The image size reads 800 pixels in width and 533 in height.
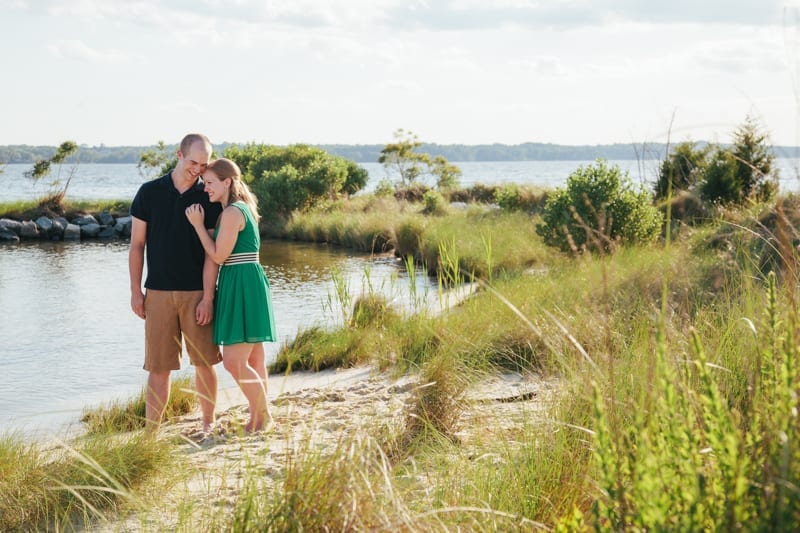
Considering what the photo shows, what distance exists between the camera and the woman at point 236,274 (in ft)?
16.3

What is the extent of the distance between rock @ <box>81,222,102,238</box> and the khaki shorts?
2184cm

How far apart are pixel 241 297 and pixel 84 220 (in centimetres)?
2305

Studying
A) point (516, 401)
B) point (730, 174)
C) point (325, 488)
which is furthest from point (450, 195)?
point (325, 488)

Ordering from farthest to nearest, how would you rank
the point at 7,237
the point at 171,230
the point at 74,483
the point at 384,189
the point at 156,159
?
the point at 156,159, the point at 384,189, the point at 7,237, the point at 171,230, the point at 74,483

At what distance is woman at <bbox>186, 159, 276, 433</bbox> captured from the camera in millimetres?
4977

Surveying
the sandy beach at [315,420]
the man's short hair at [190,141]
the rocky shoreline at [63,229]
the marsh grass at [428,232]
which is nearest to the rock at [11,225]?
the rocky shoreline at [63,229]

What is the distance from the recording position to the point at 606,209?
12055mm

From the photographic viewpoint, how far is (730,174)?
52.7 ft

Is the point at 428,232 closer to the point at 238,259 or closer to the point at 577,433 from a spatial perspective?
the point at 238,259

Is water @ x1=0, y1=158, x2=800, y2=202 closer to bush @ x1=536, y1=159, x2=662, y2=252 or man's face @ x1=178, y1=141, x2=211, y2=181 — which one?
bush @ x1=536, y1=159, x2=662, y2=252

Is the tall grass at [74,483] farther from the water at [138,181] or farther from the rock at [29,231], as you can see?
the rock at [29,231]

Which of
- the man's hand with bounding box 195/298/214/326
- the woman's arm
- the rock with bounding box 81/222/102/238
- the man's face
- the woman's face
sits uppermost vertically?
the man's face

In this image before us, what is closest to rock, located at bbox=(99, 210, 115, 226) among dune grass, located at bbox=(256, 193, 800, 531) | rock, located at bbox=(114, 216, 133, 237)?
rock, located at bbox=(114, 216, 133, 237)

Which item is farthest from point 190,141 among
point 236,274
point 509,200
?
point 509,200
